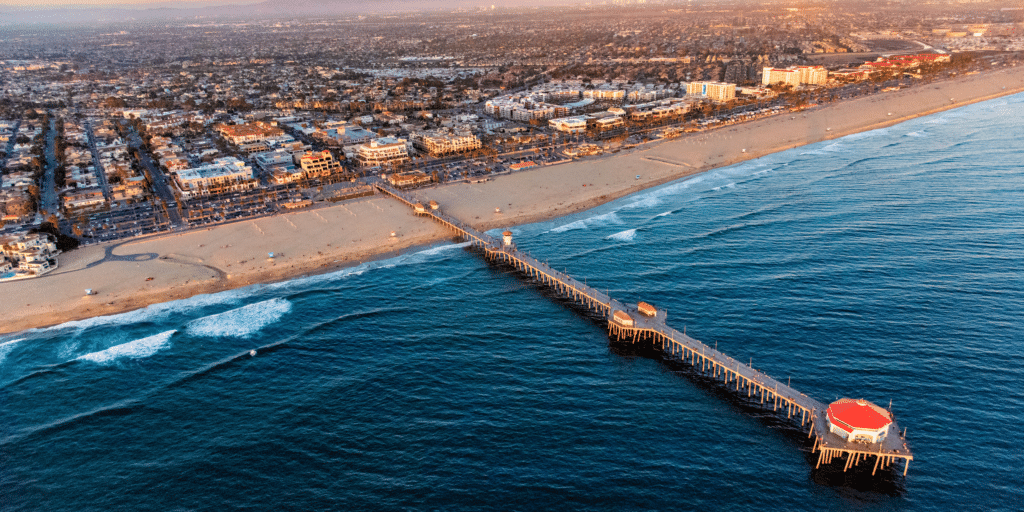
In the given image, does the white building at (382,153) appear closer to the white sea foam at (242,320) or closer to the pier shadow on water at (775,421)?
the white sea foam at (242,320)

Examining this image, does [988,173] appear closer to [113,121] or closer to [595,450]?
[595,450]

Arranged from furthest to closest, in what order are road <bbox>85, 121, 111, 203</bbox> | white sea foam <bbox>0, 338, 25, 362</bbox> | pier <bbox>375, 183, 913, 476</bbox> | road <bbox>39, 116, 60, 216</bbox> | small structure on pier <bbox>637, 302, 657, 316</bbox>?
road <bbox>85, 121, 111, 203</bbox>, road <bbox>39, 116, 60, 216</bbox>, white sea foam <bbox>0, 338, 25, 362</bbox>, small structure on pier <bbox>637, 302, 657, 316</bbox>, pier <bbox>375, 183, 913, 476</bbox>

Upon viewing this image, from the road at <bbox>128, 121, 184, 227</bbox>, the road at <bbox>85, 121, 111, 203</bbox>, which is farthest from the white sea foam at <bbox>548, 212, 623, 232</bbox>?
the road at <bbox>85, 121, 111, 203</bbox>

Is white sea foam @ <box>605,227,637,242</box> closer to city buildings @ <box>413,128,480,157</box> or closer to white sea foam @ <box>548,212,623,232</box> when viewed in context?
white sea foam @ <box>548,212,623,232</box>

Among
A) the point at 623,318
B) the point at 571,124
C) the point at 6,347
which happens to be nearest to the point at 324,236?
the point at 6,347

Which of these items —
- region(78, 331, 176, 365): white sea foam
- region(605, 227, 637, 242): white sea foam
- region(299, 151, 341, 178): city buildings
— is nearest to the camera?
region(78, 331, 176, 365): white sea foam

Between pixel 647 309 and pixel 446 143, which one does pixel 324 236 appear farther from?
pixel 446 143

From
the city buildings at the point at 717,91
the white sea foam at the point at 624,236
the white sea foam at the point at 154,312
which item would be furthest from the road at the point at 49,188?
the city buildings at the point at 717,91
